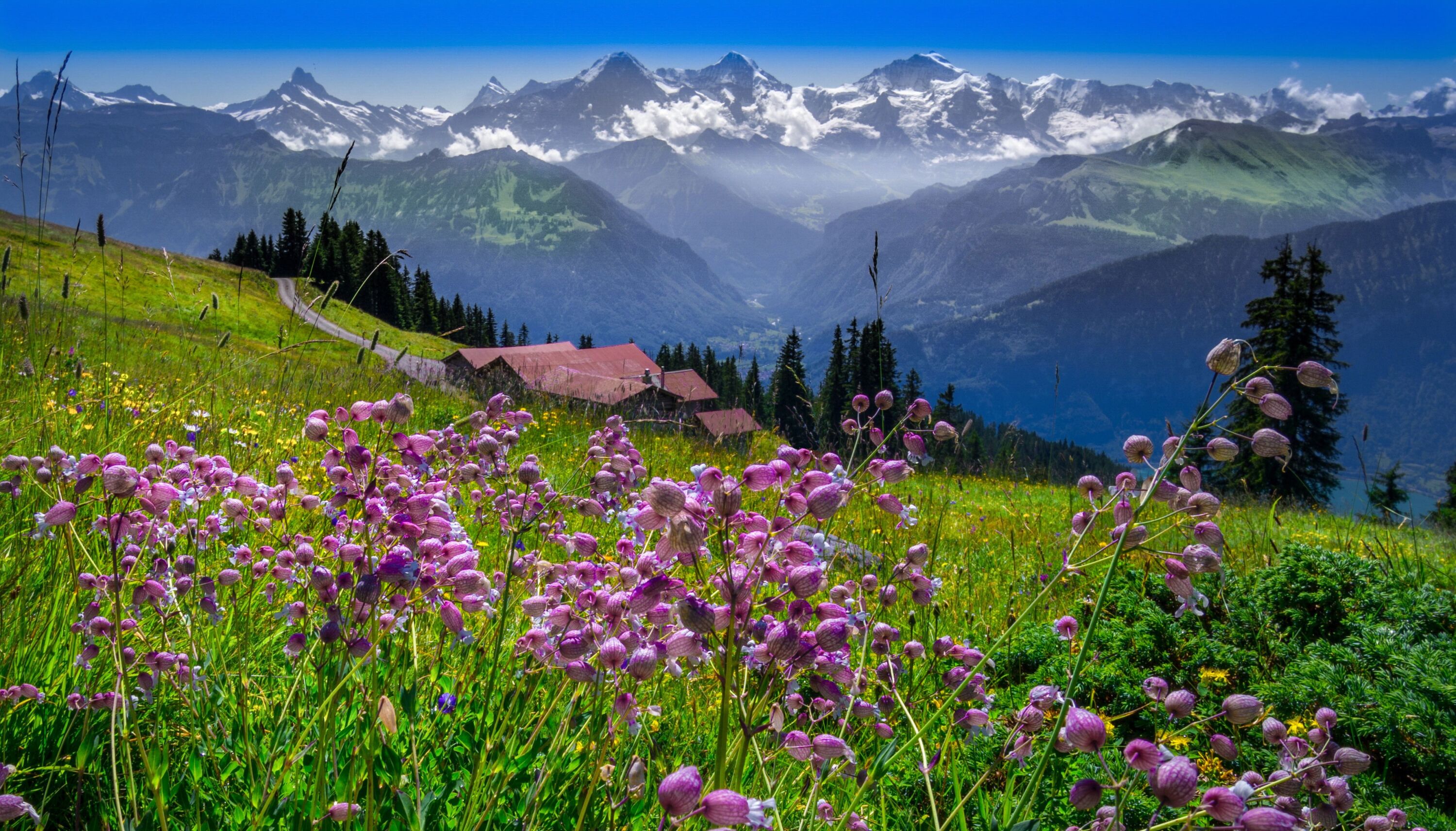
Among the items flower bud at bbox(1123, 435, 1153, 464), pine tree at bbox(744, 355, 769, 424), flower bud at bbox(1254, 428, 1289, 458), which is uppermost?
flower bud at bbox(1254, 428, 1289, 458)

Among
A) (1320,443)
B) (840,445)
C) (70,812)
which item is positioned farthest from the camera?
(1320,443)

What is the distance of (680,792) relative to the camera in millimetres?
976

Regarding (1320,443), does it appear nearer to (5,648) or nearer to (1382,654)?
(1382,654)

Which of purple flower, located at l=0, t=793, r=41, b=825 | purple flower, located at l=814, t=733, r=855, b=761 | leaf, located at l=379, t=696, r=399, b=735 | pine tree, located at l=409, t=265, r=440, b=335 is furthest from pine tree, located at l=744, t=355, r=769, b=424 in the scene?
pine tree, located at l=409, t=265, r=440, b=335

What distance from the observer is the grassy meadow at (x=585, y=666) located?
142 centimetres

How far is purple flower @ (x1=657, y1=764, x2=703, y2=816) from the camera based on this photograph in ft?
3.14

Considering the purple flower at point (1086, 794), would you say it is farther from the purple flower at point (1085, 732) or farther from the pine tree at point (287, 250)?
the pine tree at point (287, 250)

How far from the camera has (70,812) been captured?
1955mm

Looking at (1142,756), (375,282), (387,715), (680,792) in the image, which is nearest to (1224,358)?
(1142,756)

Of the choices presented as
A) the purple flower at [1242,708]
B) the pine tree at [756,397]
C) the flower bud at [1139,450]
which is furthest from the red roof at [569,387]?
the pine tree at [756,397]

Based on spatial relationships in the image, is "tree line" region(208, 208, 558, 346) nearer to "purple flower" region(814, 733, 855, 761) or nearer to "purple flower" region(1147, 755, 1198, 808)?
"purple flower" region(814, 733, 855, 761)

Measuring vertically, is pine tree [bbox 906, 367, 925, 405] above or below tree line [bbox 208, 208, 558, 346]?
below

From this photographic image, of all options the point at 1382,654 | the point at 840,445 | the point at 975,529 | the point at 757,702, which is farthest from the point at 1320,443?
the point at 757,702

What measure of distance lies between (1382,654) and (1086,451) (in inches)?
4217
